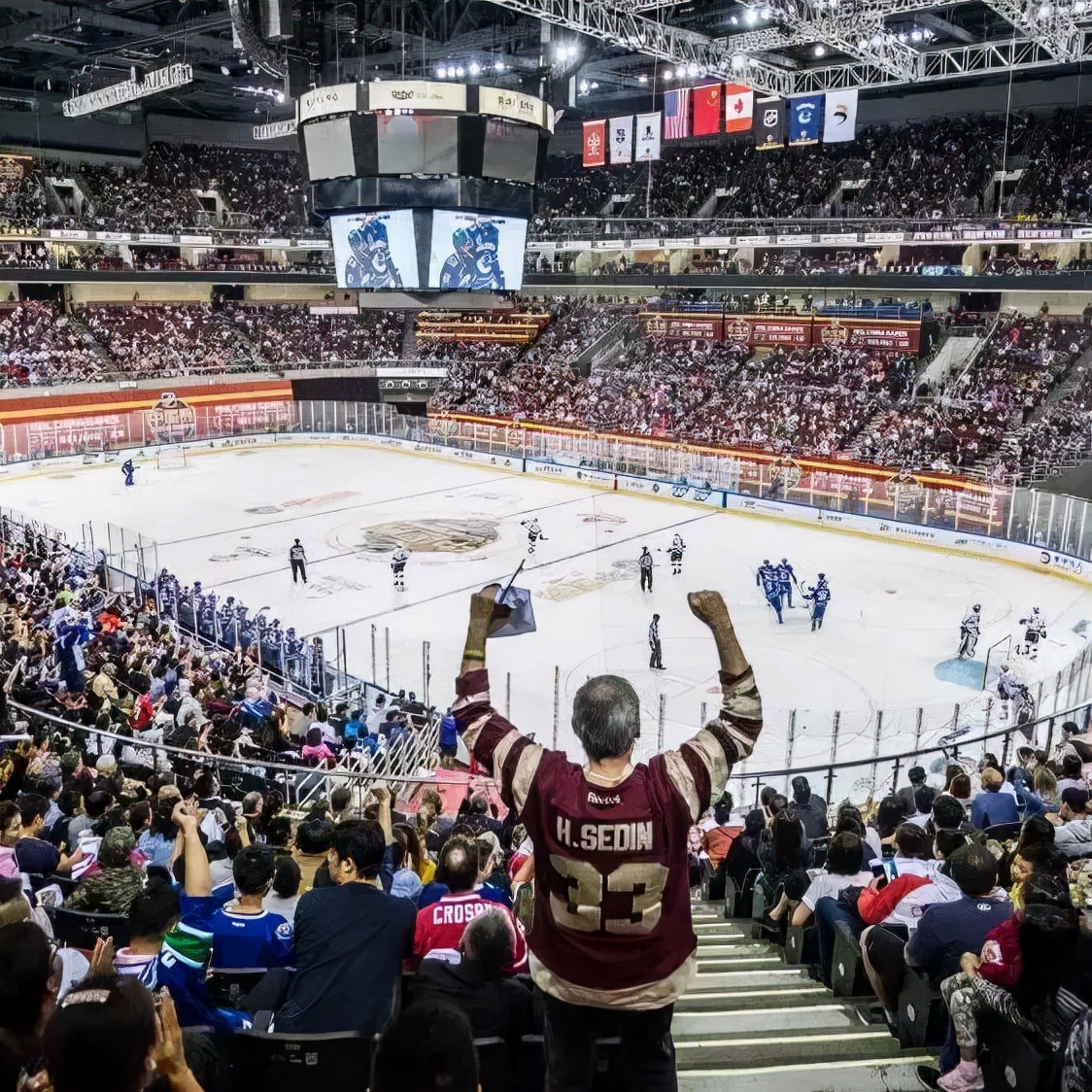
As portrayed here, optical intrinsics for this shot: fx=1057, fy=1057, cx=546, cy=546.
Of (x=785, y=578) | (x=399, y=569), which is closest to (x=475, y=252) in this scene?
(x=399, y=569)

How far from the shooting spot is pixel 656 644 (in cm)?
1777

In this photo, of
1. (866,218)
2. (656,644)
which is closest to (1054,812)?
(656,644)

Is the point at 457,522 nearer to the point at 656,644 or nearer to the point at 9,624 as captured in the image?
the point at 656,644

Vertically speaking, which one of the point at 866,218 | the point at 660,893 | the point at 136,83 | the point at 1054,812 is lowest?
the point at 1054,812

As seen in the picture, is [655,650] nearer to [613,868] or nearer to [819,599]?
[819,599]

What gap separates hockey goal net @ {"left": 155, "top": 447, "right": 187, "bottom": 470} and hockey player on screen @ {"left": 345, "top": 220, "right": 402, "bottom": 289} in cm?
1962

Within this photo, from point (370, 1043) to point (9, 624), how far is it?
1376 cm

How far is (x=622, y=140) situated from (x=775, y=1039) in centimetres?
2985

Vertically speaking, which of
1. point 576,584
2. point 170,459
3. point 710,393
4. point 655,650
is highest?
point 710,393

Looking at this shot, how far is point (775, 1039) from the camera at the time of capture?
413 centimetres

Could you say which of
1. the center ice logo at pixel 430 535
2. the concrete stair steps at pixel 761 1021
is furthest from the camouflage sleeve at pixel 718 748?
the center ice logo at pixel 430 535

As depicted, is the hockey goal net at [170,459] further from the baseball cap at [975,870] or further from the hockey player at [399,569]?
the baseball cap at [975,870]

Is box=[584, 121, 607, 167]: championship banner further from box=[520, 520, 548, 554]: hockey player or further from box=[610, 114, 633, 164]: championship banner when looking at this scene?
box=[520, 520, 548, 554]: hockey player

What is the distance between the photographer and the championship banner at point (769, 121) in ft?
88.1
